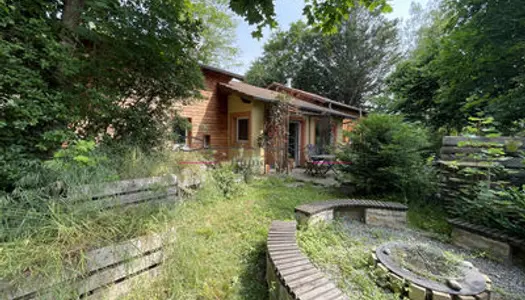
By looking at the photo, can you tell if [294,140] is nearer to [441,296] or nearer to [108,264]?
[441,296]

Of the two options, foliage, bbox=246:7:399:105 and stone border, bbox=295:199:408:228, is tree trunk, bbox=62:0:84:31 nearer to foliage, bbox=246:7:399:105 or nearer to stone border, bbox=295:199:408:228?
stone border, bbox=295:199:408:228

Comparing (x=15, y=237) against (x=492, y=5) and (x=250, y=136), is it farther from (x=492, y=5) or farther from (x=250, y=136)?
(x=492, y=5)

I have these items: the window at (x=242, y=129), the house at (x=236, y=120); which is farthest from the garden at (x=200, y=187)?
the window at (x=242, y=129)

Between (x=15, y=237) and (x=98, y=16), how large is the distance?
2.56 meters

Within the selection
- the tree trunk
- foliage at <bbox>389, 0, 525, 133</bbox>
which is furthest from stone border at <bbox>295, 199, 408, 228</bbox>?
the tree trunk

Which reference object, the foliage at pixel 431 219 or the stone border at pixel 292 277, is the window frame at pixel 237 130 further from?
the stone border at pixel 292 277

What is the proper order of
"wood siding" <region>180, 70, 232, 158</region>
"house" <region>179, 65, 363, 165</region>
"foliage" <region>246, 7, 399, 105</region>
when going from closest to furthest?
"house" <region>179, 65, 363, 165</region> → "wood siding" <region>180, 70, 232, 158</region> → "foliage" <region>246, 7, 399, 105</region>

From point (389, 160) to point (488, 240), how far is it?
6.91 ft

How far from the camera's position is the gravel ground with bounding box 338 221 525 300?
2.06 metres

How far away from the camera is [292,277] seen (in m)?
1.64

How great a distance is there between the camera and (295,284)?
1.55 meters

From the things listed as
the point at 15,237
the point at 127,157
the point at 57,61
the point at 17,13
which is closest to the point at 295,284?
the point at 15,237

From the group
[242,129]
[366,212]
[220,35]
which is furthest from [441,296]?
[220,35]

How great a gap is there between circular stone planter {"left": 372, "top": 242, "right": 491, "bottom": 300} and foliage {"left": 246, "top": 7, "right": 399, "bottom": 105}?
18.4 m
